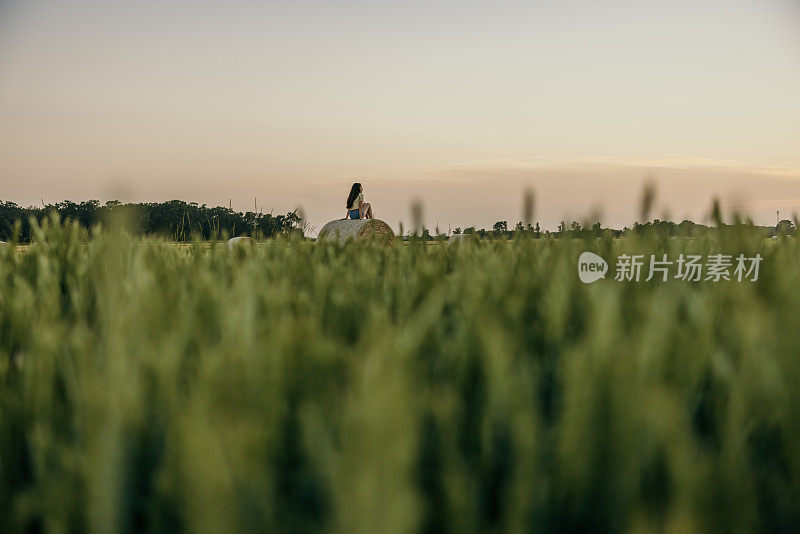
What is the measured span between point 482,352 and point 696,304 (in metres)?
0.50

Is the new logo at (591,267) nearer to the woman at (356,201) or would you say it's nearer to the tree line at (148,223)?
the tree line at (148,223)

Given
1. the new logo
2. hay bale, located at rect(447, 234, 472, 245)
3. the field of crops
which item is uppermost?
hay bale, located at rect(447, 234, 472, 245)

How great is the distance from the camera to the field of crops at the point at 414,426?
535mm

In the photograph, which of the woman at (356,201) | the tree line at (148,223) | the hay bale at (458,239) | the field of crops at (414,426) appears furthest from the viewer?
the woman at (356,201)

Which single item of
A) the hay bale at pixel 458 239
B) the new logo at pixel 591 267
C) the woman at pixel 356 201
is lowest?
the new logo at pixel 591 267

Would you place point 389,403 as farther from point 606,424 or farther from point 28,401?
point 28,401

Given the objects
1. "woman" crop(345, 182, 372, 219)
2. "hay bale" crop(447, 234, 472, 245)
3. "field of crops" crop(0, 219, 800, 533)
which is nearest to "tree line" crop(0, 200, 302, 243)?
"field of crops" crop(0, 219, 800, 533)

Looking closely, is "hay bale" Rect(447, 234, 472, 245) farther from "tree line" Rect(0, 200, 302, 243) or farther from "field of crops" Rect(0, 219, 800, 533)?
"field of crops" Rect(0, 219, 800, 533)

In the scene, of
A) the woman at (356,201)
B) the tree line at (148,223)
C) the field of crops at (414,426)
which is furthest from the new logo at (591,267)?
the woman at (356,201)

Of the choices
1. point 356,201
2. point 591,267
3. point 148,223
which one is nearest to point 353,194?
point 356,201

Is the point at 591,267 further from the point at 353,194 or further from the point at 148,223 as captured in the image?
the point at 353,194

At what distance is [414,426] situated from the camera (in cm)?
57

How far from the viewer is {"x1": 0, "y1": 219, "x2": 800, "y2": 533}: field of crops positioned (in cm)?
54

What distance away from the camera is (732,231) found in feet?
5.64
